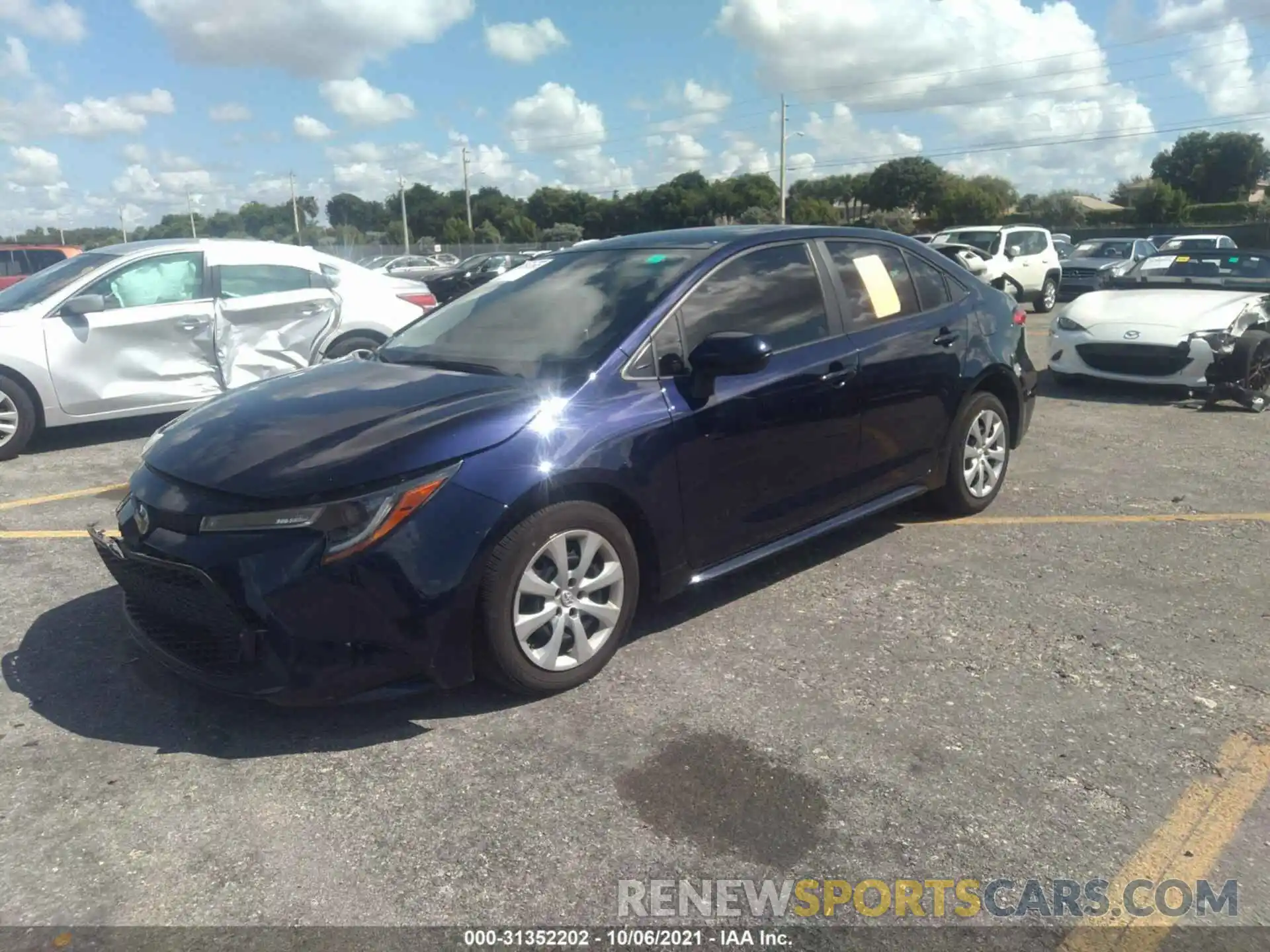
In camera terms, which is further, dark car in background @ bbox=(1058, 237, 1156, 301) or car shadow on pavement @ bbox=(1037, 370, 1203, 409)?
dark car in background @ bbox=(1058, 237, 1156, 301)

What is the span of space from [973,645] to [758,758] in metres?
1.26

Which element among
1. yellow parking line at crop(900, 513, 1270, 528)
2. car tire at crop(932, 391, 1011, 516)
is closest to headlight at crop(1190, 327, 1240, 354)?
yellow parking line at crop(900, 513, 1270, 528)

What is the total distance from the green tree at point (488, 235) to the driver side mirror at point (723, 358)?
6451 cm

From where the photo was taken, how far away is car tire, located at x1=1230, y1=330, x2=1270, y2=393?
841 cm

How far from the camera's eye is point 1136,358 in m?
8.84

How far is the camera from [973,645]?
3.90 m

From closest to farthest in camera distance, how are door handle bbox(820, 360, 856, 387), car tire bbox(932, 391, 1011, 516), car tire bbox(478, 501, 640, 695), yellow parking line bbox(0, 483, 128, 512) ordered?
car tire bbox(478, 501, 640, 695) < door handle bbox(820, 360, 856, 387) < car tire bbox(932, 391, 1011, 516) < yellow parking line bbox(0, 483, 128, 512)

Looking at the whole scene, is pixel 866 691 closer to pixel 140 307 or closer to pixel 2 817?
pixel 2 817

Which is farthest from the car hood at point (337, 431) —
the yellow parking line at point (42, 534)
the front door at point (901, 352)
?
the yellow parking line at point (42, 534)

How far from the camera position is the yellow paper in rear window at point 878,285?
15.7ft

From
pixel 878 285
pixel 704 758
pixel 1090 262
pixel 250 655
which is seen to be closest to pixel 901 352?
pixel 878 285

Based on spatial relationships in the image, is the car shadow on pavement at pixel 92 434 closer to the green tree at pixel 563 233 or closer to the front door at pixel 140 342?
the front door at pixel 140 342

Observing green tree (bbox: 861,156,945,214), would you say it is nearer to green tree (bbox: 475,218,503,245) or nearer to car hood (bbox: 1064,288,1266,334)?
green tree (bbox: 475,218,503,245)

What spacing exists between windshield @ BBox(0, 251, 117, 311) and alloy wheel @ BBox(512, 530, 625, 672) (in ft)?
19.7
